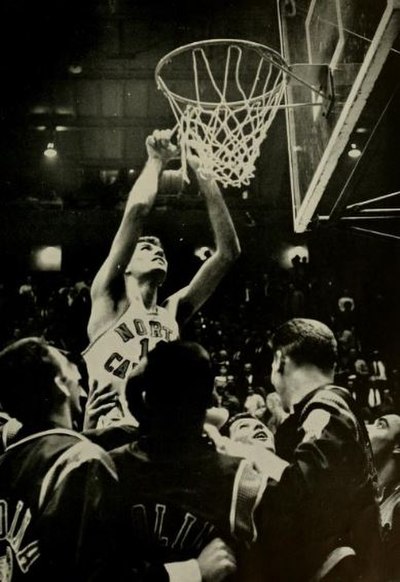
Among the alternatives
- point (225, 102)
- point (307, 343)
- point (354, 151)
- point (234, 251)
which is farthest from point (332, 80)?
point (307, 343)

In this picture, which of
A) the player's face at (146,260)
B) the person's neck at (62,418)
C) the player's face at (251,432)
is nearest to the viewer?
the person's neck at (62,418)

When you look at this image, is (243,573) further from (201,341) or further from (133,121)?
(133,121)

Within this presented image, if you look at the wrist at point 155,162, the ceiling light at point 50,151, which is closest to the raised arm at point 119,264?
the wrist at point 155,162

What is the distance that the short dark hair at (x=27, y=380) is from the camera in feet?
10.6

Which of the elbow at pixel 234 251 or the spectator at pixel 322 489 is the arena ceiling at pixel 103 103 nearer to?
the elbow at pixel 234 251

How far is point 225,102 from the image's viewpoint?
3.54 m

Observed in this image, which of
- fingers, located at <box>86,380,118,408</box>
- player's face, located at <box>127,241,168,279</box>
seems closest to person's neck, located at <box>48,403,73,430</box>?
fingers, located at <box>86,380,118,408</box>

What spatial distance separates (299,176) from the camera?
384cm

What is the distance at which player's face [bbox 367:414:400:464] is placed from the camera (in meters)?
3.53

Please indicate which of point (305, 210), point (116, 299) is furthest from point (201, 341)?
point (305, 210)

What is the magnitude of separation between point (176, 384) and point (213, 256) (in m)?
0.93

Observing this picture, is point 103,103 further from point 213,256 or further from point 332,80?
point 332,80

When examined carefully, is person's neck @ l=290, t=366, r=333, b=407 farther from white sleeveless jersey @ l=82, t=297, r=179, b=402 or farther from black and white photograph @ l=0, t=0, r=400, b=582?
white sleeveless jersey @ l=82, t=297, r=179, b=402

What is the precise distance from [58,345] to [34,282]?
1843mm
